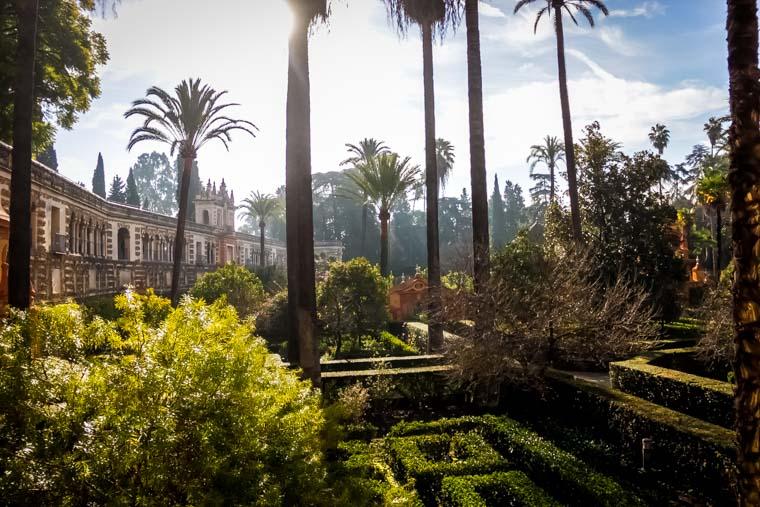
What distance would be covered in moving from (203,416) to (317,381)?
20.4 ft

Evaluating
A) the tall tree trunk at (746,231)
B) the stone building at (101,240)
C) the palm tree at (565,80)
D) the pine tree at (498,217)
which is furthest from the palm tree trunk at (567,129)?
the pine tree at (498,217)

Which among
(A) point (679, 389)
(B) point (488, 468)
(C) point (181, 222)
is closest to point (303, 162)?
(B) point (488, 468)

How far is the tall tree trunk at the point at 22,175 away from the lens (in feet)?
35.6

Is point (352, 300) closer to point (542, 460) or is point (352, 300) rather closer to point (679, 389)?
point (679, 389)

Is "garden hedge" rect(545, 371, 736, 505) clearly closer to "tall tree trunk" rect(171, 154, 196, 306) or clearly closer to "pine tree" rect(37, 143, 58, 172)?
"tall tree trunk" rect(171, 154, 196, 306)

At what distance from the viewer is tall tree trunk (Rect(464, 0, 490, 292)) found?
1435cm

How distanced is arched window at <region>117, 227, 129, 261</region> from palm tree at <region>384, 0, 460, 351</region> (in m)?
24.1

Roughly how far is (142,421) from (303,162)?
7.61m

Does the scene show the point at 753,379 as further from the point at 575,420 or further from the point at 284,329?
the point at 284,329

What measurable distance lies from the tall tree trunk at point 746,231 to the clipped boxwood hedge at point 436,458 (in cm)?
422

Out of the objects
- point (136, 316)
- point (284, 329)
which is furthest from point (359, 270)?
point (136, 316)

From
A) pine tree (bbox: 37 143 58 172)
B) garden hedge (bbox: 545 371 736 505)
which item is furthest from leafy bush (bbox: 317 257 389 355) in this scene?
pine tree (bbox: 37 143 58 172)

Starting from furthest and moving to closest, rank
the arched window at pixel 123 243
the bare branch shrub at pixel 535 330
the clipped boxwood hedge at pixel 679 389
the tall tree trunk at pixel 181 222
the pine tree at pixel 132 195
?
the pine tree at pixel 132 195, the arched window at pixel 123 243, the tall tree trunk at pixel 181 222, the bare branch shrub at pixel 535 330, the clipped boxwood hedge at pixel 679 389

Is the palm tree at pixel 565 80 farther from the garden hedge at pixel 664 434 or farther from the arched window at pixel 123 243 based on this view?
the arched window at pixel 123 243
